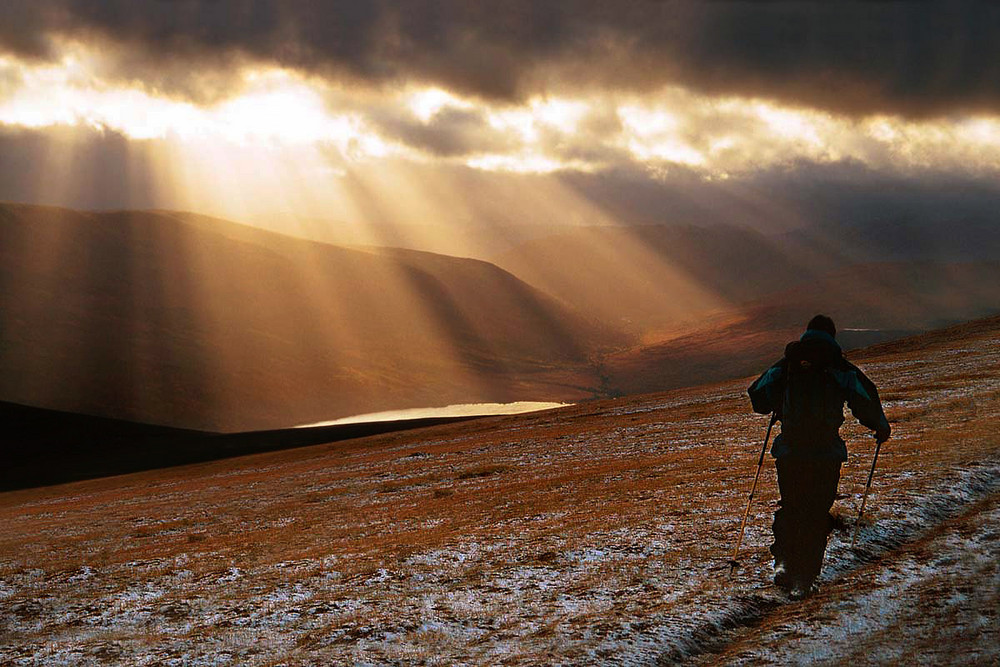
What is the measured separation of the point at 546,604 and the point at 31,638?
13.5 meters

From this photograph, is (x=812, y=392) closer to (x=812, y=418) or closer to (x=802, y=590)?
(x=812, y=418)

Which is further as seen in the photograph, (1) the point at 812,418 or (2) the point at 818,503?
(2) the point at 818,503

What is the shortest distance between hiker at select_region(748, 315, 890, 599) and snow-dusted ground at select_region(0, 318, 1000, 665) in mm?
1533

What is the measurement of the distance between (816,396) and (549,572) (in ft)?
27.2

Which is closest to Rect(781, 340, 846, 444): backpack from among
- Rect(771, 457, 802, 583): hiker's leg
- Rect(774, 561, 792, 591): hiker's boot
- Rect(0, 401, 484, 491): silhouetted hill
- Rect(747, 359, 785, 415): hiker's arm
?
Rect(747, 359, 785, 415): hiker's arm

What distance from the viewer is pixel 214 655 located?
15773 mm

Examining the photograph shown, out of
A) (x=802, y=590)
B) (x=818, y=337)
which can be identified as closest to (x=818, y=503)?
(x=802, y=590)

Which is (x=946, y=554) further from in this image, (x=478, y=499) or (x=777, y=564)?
(x=478, y=499)

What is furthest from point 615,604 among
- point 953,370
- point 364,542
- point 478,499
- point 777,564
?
point 953,370

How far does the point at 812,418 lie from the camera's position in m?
13.1

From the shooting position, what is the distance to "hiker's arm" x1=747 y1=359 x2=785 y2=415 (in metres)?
13.4

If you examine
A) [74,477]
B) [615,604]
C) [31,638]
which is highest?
[615,604]

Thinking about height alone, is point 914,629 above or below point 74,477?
above

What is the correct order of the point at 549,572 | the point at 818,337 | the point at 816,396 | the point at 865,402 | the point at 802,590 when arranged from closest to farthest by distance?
the point at 865,402, the point at 818,337, the point at 816,396, the point at 802,590, the point at 549,572
